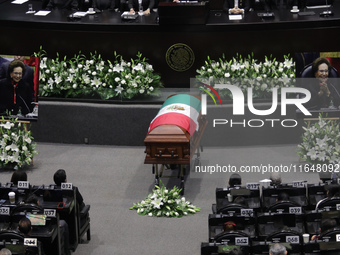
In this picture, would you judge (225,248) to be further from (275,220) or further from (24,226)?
(24,226)

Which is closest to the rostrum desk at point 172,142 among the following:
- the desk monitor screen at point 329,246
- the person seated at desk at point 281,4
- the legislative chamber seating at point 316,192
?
the legislative chamber seating at point 316,192

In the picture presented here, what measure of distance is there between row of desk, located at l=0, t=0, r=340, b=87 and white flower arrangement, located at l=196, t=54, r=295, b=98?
130cm

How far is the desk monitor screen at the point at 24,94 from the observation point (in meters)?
15.6

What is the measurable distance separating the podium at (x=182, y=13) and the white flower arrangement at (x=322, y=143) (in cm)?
390

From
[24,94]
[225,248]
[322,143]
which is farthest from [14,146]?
[225,248]

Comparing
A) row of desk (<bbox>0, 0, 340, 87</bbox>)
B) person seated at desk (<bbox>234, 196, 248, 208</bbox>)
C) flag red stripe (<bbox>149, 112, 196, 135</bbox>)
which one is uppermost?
row of desk (<bbox>0, 0, 340, 87</bbox>)

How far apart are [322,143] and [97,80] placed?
15.4 ft

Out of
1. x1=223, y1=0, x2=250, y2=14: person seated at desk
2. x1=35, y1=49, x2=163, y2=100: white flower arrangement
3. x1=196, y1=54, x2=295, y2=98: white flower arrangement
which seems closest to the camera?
x1=196, y1=54, x2=295, y2=98: white flower arrangement

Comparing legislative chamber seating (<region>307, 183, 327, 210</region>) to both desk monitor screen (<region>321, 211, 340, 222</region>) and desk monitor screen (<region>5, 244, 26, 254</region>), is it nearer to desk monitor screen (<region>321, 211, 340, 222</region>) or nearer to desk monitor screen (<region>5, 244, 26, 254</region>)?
desk monitor screen (<region>321, 211, 340, 222</region>)

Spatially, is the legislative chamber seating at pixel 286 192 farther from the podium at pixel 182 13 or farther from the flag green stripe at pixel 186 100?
the podium at pixel 182 13

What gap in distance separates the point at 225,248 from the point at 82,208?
308cm

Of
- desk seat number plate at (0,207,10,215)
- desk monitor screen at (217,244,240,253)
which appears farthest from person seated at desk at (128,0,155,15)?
desk monitor screen at (217,244,240,253)

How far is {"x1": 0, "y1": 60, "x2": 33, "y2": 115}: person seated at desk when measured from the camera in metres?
15.6

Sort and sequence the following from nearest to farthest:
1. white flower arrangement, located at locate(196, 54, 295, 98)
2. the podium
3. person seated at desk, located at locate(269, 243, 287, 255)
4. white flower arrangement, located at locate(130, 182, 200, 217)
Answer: person seated at desk, located at locate(269, 243, 287, 255), white flower arrangement, located at locate(130, 182, 200, 217), white flower arrangement, located at locate(196, 54, 295, 98), the podium
